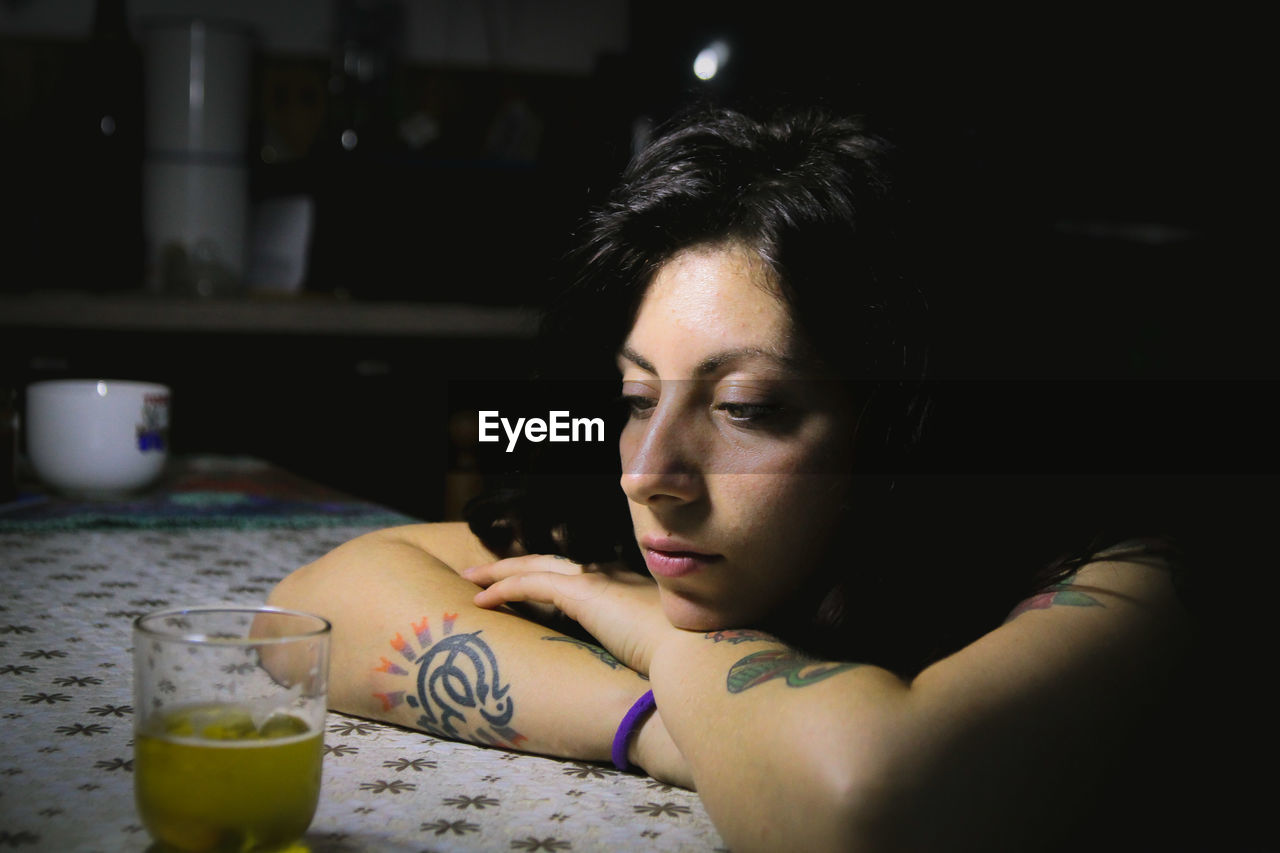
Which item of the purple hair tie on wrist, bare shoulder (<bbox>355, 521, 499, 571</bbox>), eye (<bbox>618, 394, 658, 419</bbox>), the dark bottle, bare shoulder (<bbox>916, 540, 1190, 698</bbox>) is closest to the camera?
bare shoulder (<bbox>916, 540, 1190, 698</bbox>)

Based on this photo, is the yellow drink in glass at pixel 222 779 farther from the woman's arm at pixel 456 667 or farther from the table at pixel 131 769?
the woman's arm at pixel 456 667

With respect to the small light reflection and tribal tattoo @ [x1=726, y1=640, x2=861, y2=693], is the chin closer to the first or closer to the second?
tribal tattoo @ [x1=726, y1=640, x2=861, y2=693]

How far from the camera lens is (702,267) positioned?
903mm

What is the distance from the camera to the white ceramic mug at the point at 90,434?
1.71m

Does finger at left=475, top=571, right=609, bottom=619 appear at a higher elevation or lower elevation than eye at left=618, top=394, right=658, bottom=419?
lower

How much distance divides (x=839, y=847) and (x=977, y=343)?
0.49 metres

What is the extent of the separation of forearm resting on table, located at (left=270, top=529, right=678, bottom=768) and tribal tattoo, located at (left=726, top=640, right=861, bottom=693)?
0.27 feet

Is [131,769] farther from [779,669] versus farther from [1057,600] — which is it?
[1057,600]

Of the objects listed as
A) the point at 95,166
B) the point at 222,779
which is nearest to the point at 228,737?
the point at 222,779

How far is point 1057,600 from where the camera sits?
76 cm

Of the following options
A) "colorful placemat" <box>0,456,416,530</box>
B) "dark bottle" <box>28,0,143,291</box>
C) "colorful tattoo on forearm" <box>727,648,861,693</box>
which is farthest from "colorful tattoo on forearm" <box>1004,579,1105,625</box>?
"dark bottle" <box>28,0,143,291</box>

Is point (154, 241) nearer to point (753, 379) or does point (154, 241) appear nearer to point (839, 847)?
point (753, 379)

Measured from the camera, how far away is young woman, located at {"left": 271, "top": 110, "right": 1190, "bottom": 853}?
2.09ft

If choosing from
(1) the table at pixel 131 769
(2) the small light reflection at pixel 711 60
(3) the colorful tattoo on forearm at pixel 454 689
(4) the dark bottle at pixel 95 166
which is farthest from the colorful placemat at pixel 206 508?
(2) the small light reflection at pixel 711 60
